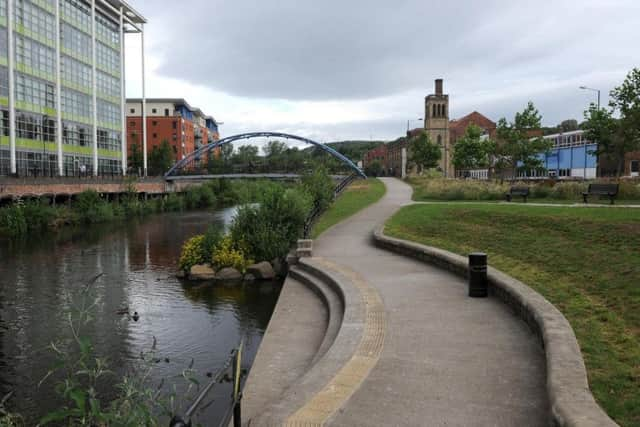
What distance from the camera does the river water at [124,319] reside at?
375 inches

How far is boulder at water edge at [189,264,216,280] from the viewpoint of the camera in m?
19.0

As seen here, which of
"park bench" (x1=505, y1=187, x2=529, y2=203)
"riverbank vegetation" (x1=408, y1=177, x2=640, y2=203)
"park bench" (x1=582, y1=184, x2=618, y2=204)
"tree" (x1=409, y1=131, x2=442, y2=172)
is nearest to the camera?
"park bench" (x1=582, y1=184, x2=618, y2=204)

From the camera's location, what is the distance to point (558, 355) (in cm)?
628

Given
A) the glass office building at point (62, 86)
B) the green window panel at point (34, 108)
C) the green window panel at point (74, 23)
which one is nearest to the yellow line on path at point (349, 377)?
the glass office building at point (62, 86)

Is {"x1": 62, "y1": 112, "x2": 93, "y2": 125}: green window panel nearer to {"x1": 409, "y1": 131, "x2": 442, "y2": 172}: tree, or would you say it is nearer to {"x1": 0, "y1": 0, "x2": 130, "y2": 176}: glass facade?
{"x1": 0, "y1": 0, "x2": 130, "y2": 176}: glass facade

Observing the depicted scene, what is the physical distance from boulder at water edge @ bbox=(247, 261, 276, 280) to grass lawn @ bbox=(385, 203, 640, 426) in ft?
15.3

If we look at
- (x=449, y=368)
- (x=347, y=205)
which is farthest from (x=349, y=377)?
(x=347, y=205)

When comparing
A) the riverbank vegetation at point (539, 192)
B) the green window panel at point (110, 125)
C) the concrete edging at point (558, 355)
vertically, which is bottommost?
the concrete edging at point (558, 355)

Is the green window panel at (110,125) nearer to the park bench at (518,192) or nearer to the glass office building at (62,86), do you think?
the glass office building at (62,86)

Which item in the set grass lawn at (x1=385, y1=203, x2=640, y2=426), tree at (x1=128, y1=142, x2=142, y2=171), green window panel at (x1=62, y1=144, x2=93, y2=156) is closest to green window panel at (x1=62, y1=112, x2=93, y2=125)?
green window panel at (x1=62, y1=144, x2=93, y2=156)

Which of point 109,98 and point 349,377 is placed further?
point 109,98

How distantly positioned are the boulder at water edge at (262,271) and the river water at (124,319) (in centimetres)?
69

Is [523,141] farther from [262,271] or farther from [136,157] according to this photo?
[136,157]

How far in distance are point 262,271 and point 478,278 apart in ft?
31.0
